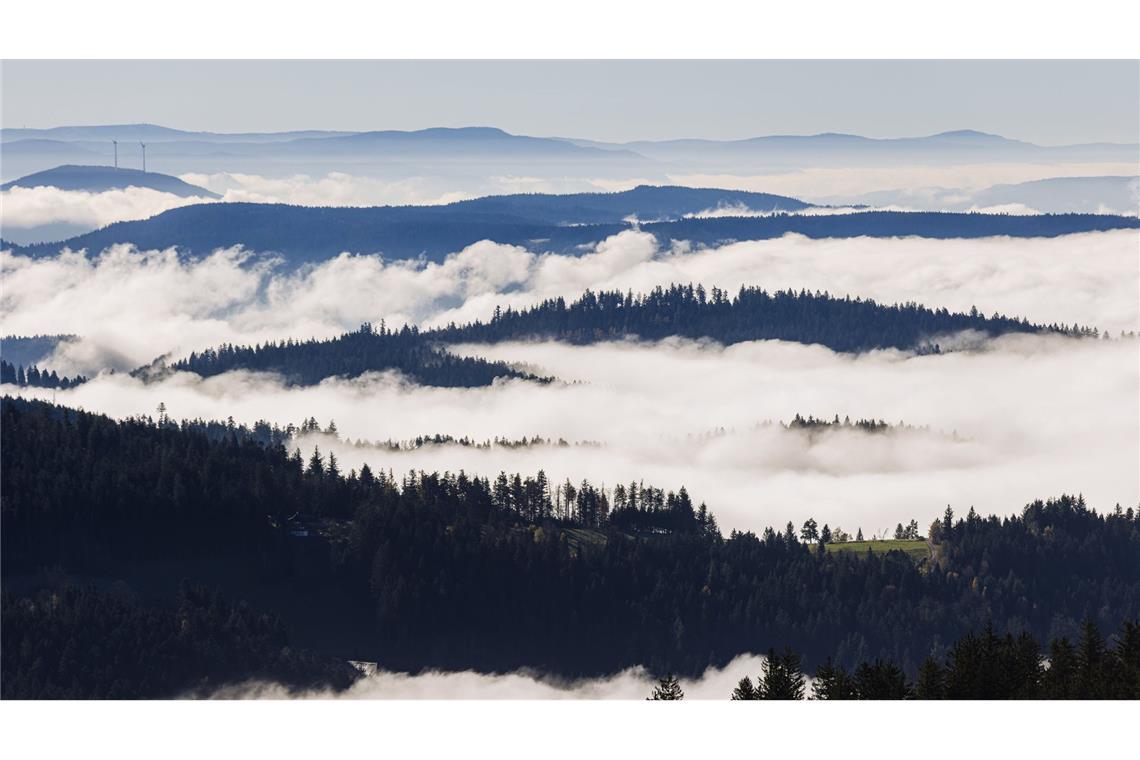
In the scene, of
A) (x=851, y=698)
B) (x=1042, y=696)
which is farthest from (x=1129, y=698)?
(x=851, y=698)

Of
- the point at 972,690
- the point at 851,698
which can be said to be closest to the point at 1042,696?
the point at 972,690

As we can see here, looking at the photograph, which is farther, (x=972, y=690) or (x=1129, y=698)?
(x=972, y=690)

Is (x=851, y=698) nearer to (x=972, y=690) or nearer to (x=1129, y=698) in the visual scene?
(x=972, y=690)

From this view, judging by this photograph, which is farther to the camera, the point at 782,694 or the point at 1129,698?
the point at 782,694

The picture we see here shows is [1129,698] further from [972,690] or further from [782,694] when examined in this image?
[782,694]

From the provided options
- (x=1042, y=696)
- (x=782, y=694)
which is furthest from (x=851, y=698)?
(x=1042, y=696)

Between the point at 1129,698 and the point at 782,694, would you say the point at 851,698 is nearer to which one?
the point at 782,694

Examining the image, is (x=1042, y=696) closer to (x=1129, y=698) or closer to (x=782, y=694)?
(x=1129, y=698)
